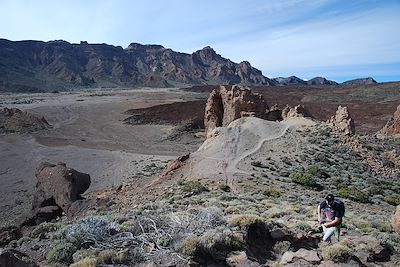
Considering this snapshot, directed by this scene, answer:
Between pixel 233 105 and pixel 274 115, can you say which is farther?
pixel 274 115

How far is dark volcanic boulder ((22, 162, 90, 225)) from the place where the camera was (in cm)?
1925

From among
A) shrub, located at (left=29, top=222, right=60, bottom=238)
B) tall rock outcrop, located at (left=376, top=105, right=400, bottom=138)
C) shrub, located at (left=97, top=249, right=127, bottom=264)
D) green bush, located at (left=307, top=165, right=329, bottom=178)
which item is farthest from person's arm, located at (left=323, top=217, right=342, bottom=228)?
tall rock outcrop, located at (left=376, top=105, right=400, bottom=138)

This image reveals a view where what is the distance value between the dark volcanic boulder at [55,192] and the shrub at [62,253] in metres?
10.3

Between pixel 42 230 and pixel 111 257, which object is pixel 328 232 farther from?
pixel 42 230

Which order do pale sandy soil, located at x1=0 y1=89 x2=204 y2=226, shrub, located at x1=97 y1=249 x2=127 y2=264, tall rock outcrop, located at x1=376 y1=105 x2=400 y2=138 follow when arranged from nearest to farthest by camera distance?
1. shrub, located at x1=97 y1=249 x2=127 y2=264
2. pale sandy soil, located at x1=0 y1=89 x2=204 y2=226
3. tall rock outcrop, located at x1=376 y1=105 x2=400 y2=138

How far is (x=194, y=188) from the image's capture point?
17.4 meters

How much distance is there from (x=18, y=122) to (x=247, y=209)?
4864 centimetres

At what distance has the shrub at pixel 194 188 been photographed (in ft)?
56.3

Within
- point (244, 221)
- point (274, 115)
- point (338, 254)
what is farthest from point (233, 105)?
point (338, 254)

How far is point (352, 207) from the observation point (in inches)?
642

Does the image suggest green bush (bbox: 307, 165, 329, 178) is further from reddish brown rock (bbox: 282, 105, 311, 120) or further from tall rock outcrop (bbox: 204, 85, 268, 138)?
reddish brown rock (bbox: 282, 105, 311, 120)

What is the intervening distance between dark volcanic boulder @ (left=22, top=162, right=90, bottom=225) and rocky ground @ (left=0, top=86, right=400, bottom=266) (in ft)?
5.05

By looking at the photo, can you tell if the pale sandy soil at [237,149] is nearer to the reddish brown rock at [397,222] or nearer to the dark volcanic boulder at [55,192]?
the dark volcanic boulder at [55,192]

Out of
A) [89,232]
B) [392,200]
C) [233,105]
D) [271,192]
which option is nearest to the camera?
[89,232]
